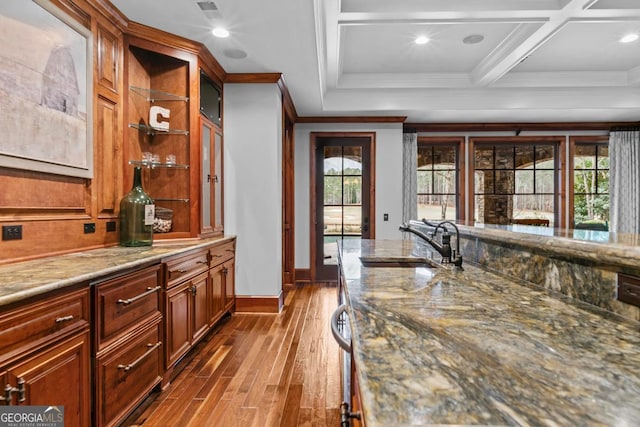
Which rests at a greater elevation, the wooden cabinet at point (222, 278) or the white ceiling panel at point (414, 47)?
the white ceiling panel at point (414, 47)

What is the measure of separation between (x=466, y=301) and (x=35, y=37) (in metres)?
2.41

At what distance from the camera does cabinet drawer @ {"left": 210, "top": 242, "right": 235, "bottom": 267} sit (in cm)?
307

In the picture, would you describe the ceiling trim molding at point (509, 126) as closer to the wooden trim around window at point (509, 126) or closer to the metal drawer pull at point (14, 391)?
the wooden trim around window at point (509, 126)

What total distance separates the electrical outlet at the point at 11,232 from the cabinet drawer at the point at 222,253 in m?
1.39

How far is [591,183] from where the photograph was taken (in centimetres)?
585

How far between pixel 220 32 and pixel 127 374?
2459 millimetres

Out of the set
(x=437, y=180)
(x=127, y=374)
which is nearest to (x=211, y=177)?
(x=127, y=374)

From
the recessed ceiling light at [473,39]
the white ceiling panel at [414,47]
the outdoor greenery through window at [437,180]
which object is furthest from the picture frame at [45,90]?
the outdoor greenery through window at [437,180]

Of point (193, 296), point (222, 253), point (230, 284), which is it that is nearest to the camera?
point (193, 296)

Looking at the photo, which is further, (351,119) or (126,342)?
(351,119)

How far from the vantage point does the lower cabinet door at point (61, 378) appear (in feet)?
3.92

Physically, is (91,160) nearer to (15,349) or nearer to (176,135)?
(176,135)

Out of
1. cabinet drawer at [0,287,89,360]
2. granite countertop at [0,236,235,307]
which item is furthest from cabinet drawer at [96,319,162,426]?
granite countertop at [0,236,235,307]

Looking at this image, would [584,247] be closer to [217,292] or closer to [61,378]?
[61,378]
